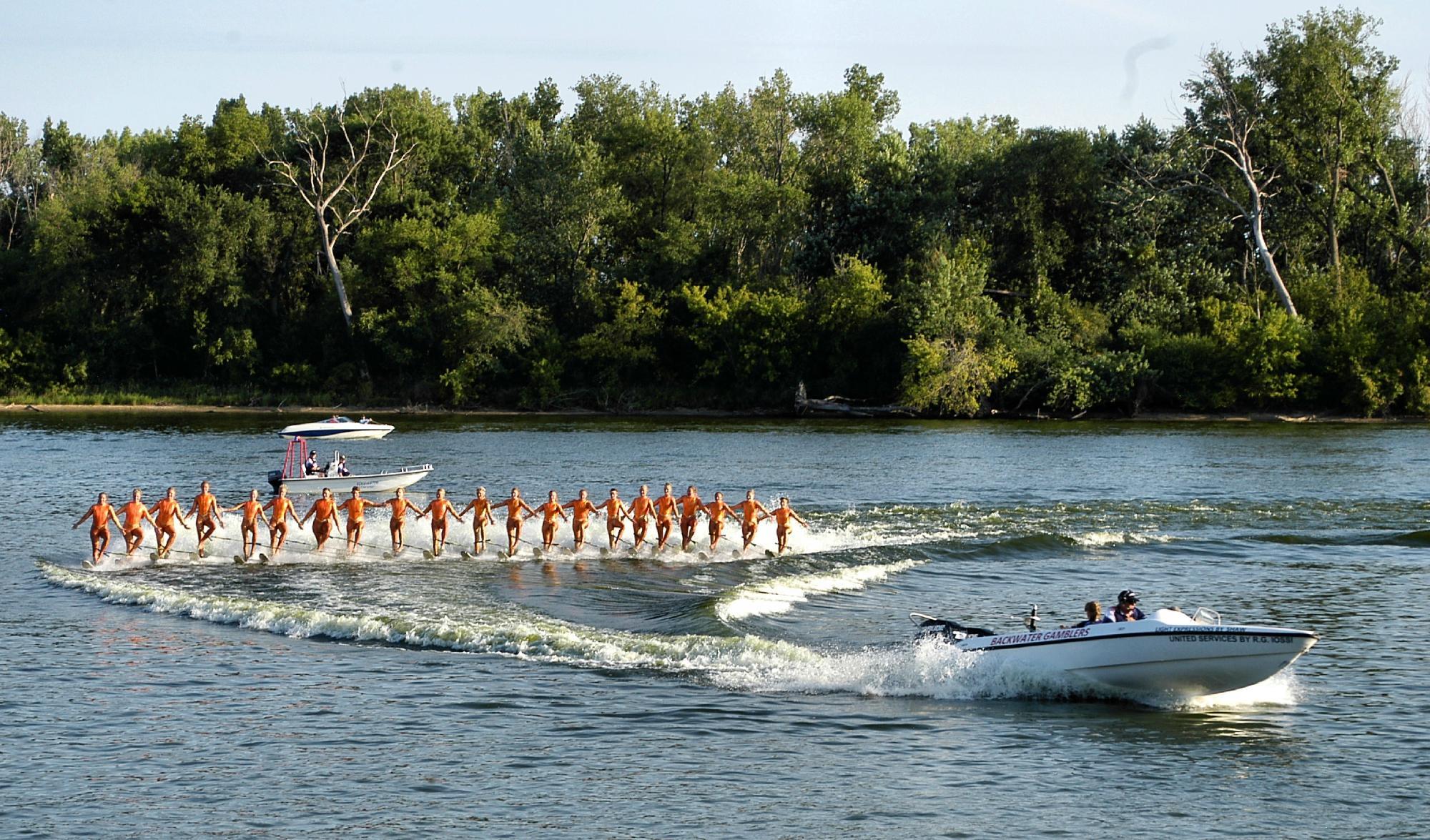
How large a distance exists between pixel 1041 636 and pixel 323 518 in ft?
57.7

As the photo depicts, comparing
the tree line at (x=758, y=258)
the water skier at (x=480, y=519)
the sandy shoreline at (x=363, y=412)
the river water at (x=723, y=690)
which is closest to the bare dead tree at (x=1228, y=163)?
the tree line at (x=758, y=258)

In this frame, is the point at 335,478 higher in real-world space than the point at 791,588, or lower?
higher

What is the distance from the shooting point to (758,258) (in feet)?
268

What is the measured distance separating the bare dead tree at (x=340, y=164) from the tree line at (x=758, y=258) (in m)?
0.24

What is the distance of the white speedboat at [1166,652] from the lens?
1686 cm

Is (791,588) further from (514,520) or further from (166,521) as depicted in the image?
(166,521)

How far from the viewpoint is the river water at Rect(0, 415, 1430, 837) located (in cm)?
1420

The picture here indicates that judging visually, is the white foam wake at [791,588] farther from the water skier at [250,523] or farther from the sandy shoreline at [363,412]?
the sandy shoreline at [363,412]

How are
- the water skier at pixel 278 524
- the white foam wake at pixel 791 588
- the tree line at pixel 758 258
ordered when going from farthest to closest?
the tree line at pixel 758 258 → the water skier at pixel 278 524 → the white foam wake at pixel 791 588

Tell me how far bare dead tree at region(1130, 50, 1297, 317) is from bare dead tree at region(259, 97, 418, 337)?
44.6 metres

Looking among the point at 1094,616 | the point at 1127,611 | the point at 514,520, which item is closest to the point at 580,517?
the point at 514,520

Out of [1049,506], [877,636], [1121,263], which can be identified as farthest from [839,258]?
[877,636]

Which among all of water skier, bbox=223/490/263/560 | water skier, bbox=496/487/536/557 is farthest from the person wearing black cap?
water skier, bbox=223/490/263/560

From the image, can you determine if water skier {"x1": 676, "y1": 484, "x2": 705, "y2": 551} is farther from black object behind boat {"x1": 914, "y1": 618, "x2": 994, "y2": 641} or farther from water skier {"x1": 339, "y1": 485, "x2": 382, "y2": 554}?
black object behind boat {"x1": 914, "y1": 618, "x2": 994, "y2": 641}
